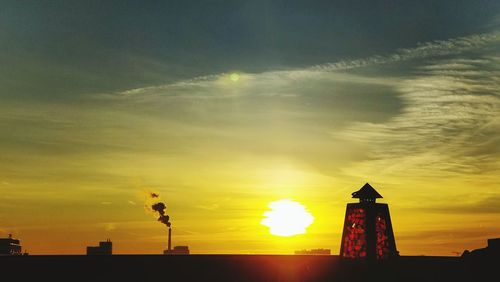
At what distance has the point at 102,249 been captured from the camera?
140250mm

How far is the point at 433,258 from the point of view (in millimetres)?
65438

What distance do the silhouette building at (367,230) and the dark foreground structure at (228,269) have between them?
2.64 ft

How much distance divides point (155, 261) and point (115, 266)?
146 inches

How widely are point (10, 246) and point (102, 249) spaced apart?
116 ft

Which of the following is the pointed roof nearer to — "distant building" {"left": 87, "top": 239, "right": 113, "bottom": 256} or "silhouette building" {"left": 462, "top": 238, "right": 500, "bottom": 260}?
"silhouette building" {"left": 462, "top": 238, "right": 500, "bottom": 260}

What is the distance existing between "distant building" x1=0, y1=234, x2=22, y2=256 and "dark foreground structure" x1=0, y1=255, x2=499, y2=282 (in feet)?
360

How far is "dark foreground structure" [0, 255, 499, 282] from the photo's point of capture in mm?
52031

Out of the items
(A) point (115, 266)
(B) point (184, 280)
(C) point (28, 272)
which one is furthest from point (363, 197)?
(C) point (28, 272)

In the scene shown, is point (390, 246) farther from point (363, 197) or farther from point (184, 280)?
point (184, 280)

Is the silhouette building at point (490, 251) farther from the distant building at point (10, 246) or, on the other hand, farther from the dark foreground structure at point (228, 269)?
the distant building at point (10, 246)

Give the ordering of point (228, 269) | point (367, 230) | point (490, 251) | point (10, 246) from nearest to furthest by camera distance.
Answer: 1. point (490, 251)
2. point (367, 230)
3. point (228, 269)
4. point (10, 246)

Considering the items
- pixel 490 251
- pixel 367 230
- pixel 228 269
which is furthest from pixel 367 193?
pixel 228 269

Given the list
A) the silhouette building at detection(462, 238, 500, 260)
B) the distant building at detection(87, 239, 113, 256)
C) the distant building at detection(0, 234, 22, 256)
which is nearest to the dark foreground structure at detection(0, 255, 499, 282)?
the silhouette building at detection(462, 238, 500, 260)

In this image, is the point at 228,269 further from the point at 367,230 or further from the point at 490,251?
the point at 490,251
